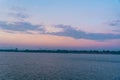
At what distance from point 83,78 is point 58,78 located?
4666 millimetres

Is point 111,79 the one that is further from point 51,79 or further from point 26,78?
point 26,78

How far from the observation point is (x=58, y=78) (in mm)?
42031

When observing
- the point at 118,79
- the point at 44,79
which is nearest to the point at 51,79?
the point at 44,79

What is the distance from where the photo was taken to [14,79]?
40.1 m

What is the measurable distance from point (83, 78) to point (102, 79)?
346 cm

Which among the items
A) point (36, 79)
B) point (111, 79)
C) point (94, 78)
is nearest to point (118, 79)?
point (111, 79)

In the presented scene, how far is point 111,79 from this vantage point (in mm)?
42094

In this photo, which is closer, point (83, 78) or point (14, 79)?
point (14, 79)

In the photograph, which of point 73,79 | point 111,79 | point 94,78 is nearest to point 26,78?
point 73,79

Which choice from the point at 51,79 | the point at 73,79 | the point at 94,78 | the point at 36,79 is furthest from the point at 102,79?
the point at 36,79

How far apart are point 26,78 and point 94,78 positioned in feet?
41.0

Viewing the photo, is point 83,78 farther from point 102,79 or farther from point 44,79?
point 44,79

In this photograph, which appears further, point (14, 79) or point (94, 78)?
point (94, 78)

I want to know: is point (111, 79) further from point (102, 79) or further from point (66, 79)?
point (66, 79)
